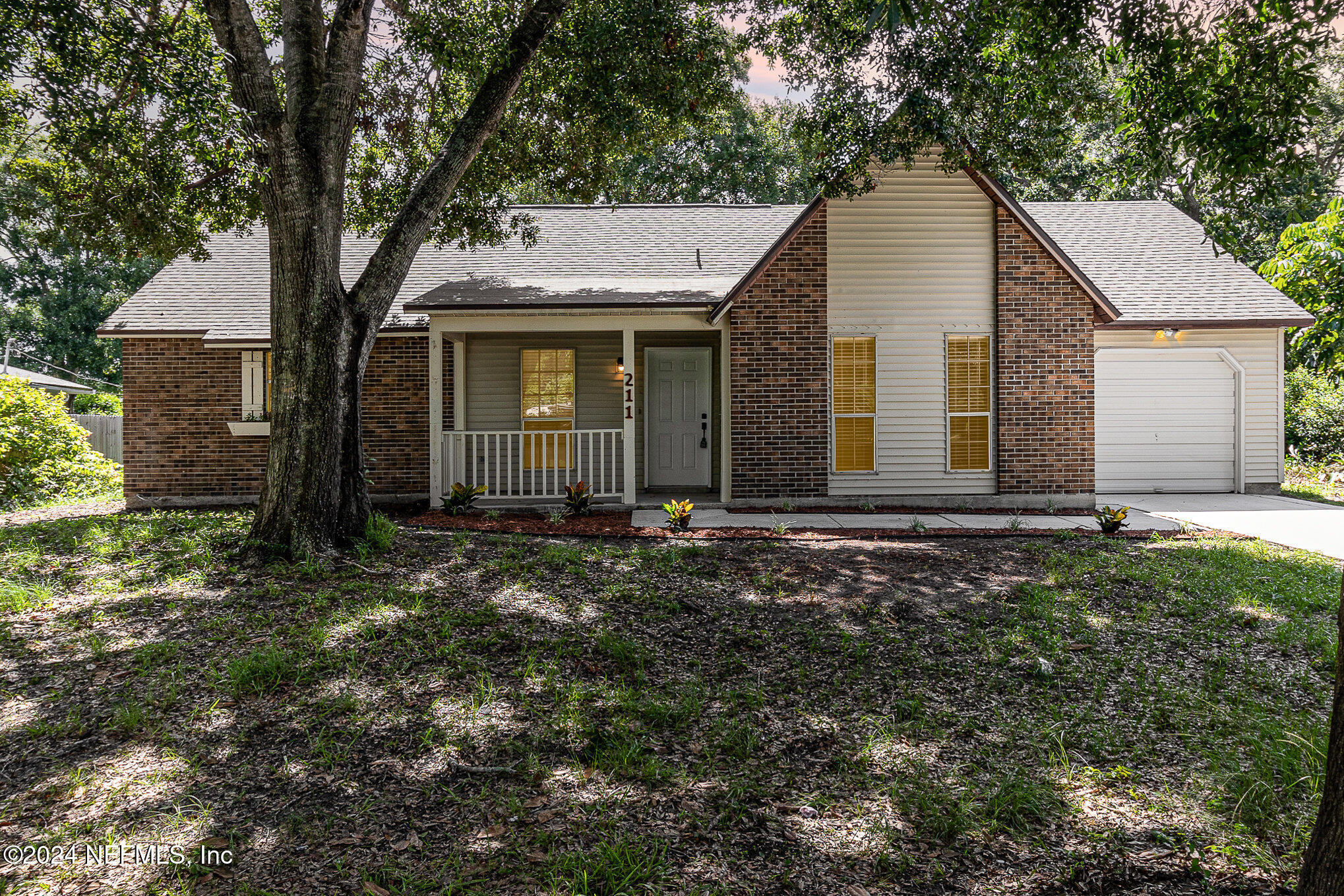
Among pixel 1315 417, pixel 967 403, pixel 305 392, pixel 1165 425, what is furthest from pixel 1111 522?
pixel 1315 417

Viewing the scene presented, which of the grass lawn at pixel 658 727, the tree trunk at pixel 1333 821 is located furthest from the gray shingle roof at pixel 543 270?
the tree trunk at pixel 1333 821

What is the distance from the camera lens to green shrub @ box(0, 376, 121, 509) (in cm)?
1122

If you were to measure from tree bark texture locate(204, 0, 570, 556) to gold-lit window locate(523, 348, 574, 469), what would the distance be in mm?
4971

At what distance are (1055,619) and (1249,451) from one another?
9807 millimetres

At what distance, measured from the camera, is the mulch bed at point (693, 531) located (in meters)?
8.05

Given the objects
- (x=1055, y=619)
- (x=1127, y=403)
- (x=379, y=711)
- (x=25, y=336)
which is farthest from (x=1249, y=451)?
(x=25, y=336)

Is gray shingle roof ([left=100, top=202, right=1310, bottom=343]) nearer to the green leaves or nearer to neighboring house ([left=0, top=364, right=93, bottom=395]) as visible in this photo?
the green leaves

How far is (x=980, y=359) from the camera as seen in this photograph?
33.9 ft

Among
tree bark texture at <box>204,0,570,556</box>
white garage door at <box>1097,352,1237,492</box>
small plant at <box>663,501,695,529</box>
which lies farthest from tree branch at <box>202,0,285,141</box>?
white garage door at <box>1097,352,1237,492</box>

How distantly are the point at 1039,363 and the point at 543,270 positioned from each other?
7.89 m

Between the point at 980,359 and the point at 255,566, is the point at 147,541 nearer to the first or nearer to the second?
the point at 255,566

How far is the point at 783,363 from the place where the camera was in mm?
10180

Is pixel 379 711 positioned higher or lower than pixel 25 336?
lower

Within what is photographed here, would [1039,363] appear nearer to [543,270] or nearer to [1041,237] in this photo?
[1041,237]
